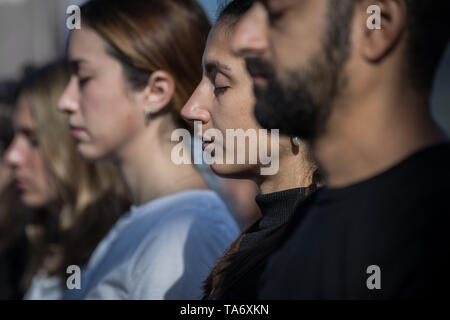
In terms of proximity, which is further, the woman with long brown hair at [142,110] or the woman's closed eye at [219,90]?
the woman with long brown hair at [142,110]

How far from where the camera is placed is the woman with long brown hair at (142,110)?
246 centimetres

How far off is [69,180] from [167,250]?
137 cm

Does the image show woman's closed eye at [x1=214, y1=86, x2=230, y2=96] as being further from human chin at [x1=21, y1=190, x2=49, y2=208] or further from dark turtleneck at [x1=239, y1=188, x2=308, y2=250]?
human chin at [x1=21, y1=190, x2=49, y2=208]

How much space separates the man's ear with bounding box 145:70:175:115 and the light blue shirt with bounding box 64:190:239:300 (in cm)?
33

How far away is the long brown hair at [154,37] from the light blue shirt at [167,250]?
0.41 meters

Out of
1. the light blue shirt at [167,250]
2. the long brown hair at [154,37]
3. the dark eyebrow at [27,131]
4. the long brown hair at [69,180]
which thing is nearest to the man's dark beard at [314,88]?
the light blue shirt at [167,250]

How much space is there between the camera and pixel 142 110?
2.61 m

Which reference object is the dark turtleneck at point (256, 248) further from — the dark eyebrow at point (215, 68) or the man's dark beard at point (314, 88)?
the man's dark beard at point (314, 88)

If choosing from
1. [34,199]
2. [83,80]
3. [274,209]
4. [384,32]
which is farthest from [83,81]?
[384,32]

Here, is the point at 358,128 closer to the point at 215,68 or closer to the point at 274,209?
the point at 274,209

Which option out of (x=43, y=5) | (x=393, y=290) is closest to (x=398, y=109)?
(x=393, y=290)

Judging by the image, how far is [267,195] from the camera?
182 centimetres

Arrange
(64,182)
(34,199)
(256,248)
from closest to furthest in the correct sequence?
1. (256,248)
2. (64,182)
3. (34,199)
